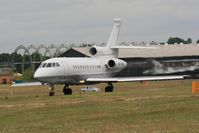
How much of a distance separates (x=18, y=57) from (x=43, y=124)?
162m

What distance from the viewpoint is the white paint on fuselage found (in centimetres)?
5067

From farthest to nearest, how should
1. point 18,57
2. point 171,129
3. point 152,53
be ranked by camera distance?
point 18,57 → point 152,53 → point 171,129

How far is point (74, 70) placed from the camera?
53.8m

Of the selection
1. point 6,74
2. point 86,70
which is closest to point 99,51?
point 86,70

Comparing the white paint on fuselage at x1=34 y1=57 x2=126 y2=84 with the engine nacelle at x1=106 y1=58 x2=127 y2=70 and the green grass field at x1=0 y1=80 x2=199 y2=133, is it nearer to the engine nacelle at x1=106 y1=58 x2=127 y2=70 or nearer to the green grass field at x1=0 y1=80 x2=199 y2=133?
the engine nacelle at x1=106 y1=58 x2=127 y2=70

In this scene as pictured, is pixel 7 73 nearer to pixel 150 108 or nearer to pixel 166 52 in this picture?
pixel 166 52

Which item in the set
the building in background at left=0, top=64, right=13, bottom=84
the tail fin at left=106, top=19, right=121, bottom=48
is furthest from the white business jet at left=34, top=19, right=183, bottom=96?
the building in background at left=0, top=64, right=13, bottom=84

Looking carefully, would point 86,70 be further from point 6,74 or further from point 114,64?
point 6,74

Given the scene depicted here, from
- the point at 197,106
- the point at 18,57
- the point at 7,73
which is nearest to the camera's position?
the point at 197,106

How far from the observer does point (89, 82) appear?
185ft

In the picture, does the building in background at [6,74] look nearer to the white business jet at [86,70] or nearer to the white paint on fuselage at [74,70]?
the white business jet at [86,70]

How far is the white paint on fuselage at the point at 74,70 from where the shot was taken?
166ft

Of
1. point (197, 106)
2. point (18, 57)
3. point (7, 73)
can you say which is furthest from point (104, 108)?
point (18, 57)

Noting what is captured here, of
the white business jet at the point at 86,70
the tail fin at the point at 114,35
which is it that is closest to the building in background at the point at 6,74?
the tail fin at the point at 114,35
